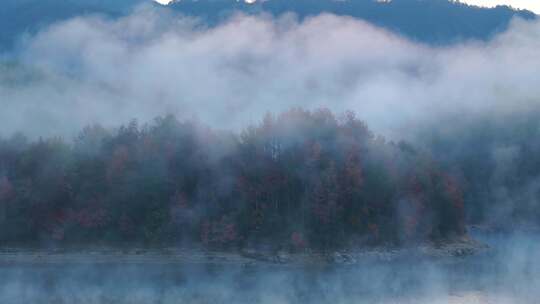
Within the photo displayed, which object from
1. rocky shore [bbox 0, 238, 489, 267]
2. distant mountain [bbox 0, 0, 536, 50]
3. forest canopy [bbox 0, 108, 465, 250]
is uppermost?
distant mountain [bbox 0, 0, 536, 50]

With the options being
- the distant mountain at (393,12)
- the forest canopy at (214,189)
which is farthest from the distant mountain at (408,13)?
the forest canopy at (214,189)

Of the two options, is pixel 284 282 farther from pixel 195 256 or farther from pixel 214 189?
pixel 214 189

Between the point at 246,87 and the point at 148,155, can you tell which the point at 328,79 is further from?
the point at 148,155

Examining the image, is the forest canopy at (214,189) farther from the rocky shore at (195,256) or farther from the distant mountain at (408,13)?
the distant mountain at (408,13)

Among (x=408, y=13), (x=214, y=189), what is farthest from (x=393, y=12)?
(x=214, y=189)

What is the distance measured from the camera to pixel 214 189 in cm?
3031

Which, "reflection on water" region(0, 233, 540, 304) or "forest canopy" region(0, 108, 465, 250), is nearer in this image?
"reflection on water" region(0, 233, 540, 304)

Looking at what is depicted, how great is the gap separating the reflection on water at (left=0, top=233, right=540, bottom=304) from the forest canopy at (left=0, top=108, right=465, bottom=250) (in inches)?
97.4

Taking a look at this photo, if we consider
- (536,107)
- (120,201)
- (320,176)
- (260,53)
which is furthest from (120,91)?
(536,107)

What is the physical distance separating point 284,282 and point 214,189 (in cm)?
850

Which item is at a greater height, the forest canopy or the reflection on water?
the forest canopy

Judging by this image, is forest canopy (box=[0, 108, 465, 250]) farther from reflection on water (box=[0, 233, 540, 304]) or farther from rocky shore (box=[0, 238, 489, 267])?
reflection on water (box=[0, 233, 540, 304])

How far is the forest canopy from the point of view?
2928cm

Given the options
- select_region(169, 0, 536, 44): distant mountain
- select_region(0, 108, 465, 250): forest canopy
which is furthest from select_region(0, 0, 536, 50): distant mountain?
select_region(0, 108, 465, 250): forest canopy
